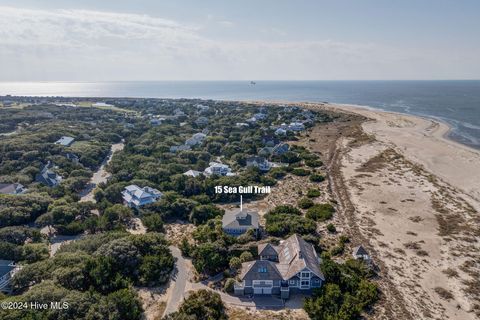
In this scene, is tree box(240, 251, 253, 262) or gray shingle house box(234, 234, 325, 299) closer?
gray shingle house box(234, 234, 325, 299)

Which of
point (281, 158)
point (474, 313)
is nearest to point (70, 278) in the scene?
point (474, 313)

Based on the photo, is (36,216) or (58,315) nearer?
(58,315)

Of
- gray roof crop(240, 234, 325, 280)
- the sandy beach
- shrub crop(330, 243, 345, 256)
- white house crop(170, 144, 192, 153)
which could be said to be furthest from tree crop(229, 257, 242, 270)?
white house crop(170, 144, 192, 153)

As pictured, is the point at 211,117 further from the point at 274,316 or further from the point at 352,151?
the point at 274,316

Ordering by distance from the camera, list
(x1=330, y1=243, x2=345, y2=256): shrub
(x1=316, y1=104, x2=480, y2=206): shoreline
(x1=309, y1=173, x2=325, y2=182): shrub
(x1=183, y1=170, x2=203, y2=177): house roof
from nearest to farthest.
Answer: (x1=330, y1=243, x2=345, y2=256): shrub, (x1=183, y1=170, x2=203, y2=177): house roof, (x1=309, y1=173, x2=325, y2=182): shrub, (x1=316, y1=104, x2=480, y2=206): shoreline

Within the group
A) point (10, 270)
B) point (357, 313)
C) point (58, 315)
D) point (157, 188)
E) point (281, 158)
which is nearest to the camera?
point (58, 315)

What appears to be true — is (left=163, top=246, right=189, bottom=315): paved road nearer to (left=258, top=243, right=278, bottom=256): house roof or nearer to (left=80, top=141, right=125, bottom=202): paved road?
(left=258, top=243, right=278, bottom=256): house roof
